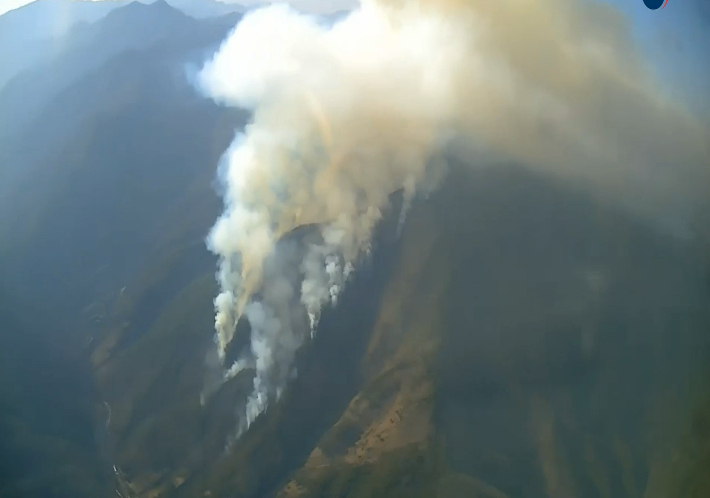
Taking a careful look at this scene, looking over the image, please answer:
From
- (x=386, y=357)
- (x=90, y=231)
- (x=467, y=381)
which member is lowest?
(x=386, y=357)

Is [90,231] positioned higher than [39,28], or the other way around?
[39,28]

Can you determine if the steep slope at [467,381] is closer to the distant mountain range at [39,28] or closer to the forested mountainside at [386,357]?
A: the forested mountainside at [386,357]

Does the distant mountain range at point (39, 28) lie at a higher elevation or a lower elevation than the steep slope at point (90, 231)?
higher

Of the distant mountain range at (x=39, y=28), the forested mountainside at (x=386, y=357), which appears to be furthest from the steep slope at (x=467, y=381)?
the distant mountain range at (x=39, y=28)

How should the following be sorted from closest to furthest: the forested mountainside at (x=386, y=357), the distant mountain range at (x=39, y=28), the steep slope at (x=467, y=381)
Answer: the forested mountainside at (x=386, y=357) < the steep slope at (x=467, y=381) < the distant mountain range at (x=39, y=28)

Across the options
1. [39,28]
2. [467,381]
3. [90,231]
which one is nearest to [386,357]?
[467,381]

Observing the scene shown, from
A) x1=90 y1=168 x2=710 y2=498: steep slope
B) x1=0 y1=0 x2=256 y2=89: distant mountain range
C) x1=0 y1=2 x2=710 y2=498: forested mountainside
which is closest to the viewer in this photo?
x1=0 y1=2 x2=710 y2=498: forested mountainside

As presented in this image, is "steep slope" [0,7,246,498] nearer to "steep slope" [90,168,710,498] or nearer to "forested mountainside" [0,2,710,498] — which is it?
"forested mountainside" [0,2,710,498]

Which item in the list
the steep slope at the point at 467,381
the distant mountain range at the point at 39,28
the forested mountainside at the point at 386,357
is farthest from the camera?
the distant mountain range at the point at 39,28

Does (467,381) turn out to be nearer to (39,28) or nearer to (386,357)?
(386,357)

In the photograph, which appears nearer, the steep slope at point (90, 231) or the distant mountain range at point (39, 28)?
the steep slope at point (90, 231)

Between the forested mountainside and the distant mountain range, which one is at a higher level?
the distant mountain range

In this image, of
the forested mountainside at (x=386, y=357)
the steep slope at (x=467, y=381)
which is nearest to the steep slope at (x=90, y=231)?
the forested mountainside at (x=386, y=357)

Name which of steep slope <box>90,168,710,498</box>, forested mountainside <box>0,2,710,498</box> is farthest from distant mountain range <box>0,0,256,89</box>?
steep slope <box>90,168,710,498</box>
